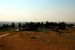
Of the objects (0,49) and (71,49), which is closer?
(0,49)

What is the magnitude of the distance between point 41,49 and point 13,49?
299cm

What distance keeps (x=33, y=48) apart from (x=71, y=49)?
4.32 meters

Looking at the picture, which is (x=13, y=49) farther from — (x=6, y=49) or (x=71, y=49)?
(x=71, y=49)

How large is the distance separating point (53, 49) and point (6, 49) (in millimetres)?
5047

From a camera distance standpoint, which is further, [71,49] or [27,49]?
[71,49]

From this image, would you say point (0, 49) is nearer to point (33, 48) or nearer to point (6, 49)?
point (6, 49)

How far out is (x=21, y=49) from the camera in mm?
17641

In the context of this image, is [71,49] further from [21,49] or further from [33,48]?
[21,49]

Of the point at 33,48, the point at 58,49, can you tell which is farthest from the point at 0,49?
the point at 58,49

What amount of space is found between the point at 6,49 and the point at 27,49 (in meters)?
2.19

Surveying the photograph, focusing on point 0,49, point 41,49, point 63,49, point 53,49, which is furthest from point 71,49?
point 0,49

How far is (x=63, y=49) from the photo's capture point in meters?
18.6

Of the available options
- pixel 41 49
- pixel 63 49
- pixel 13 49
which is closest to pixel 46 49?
pixel 41 49

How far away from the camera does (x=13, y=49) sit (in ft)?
58.0
